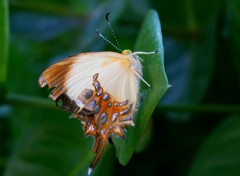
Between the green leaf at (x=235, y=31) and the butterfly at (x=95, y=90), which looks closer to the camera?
the butterfly at (x=95, y=90)

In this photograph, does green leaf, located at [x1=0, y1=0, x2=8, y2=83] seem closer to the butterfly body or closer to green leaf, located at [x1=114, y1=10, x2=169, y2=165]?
the butterfly body

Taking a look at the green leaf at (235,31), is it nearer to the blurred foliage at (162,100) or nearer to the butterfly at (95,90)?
the blurred foliage at (162,100)

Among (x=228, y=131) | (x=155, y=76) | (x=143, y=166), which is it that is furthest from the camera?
(x=143, y=166)

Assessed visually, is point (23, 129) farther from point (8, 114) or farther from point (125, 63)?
point (125, 63)

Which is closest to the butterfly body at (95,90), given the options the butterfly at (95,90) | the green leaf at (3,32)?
the butterfly at (95,90)

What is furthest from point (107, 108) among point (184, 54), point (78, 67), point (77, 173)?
point (184, 54)

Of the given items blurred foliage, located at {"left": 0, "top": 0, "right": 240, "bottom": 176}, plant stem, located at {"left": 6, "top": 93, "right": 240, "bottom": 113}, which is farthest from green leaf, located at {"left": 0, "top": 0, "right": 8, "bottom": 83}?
plant stem, located at {"left": 6, "top": 93, "right": 240, "bottom": 113}

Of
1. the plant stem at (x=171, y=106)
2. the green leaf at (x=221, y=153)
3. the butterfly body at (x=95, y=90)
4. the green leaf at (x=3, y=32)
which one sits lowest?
the green leaf at (x=221, y=153)
